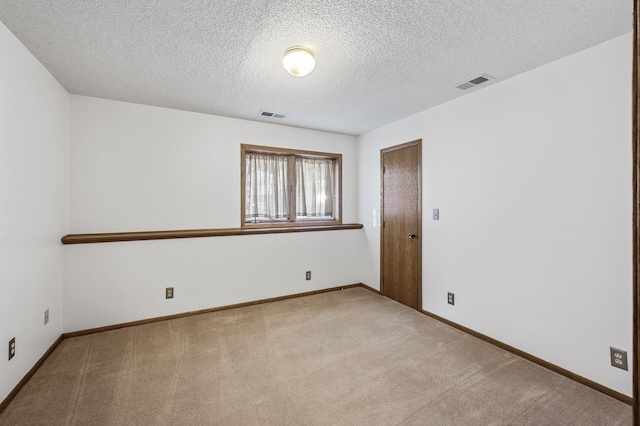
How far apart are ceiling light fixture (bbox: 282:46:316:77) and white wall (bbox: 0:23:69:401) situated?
181cm

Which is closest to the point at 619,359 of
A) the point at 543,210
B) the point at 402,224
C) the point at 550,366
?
the point at 550,366

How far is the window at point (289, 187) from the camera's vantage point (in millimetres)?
3895

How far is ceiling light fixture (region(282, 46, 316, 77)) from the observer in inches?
78.9

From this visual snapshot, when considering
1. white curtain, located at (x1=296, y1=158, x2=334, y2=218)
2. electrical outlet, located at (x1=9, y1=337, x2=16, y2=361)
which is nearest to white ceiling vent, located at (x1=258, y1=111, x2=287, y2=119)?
white curtain, located at (x1=296, y1=158, x2=334, y2=218)

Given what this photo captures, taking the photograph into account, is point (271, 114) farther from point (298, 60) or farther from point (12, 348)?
point (12, 348)

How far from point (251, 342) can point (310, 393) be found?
3.12 feet

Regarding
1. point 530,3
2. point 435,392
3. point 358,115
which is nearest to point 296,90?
point 358,115

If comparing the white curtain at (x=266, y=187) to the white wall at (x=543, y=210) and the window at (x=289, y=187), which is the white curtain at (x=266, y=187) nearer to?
the window at (x=289, y=187)

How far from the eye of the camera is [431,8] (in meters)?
1.62

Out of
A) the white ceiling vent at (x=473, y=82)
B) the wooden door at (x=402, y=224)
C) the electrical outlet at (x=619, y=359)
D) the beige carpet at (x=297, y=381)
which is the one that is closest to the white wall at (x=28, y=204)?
the beige carpet at (x=297, y=381)

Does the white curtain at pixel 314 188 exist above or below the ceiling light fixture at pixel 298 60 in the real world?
below

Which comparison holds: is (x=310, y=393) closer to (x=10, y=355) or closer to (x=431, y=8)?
(x=10, y=355)

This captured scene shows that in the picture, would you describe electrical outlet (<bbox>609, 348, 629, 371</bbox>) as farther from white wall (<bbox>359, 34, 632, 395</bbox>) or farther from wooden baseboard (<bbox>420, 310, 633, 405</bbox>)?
wooden baseboard (<bbox>420, 310, 633, 405</bbox>)

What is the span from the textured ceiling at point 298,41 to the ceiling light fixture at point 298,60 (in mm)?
51
